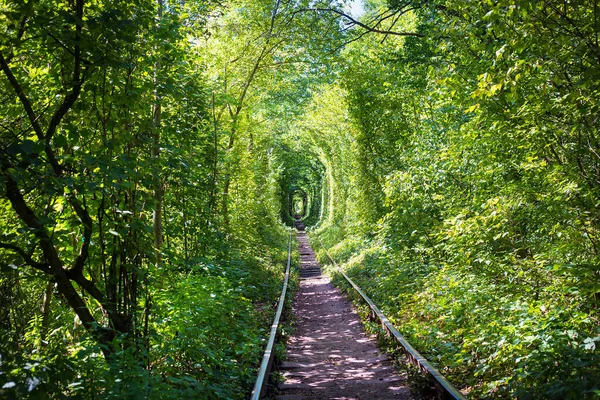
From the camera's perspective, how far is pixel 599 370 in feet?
12.7

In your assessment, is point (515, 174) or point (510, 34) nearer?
point (510, 34)

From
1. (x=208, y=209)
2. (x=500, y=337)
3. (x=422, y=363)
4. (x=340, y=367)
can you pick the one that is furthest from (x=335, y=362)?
(x=208, y=209)

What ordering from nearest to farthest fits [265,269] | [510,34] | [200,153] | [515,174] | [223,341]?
[510,34] < [223,341] < [515,174] < [200,153] < [265,269]

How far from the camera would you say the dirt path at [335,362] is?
18.9ft

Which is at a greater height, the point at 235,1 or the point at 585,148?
the point at 235,1

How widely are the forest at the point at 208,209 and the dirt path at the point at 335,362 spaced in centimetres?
66

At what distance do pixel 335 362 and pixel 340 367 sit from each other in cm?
29

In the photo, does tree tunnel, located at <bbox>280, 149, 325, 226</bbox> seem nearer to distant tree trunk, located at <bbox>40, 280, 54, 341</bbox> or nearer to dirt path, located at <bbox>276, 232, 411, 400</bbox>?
dirt path, located at <bbox>276, 232, 411, 400</bbox>

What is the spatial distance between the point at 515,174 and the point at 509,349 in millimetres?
3102

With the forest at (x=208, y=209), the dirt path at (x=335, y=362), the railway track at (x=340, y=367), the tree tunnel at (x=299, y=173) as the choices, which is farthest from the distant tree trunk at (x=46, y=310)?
the tree tunnel at (x=299, y=173)

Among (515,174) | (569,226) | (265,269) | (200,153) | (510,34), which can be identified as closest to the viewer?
(510,34)

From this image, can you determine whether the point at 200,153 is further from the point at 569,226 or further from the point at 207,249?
the point at 569,226

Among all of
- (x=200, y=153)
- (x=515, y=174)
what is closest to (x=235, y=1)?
(x=200, y=153)

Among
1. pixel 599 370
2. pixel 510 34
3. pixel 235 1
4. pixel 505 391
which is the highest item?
pixel 235 1
